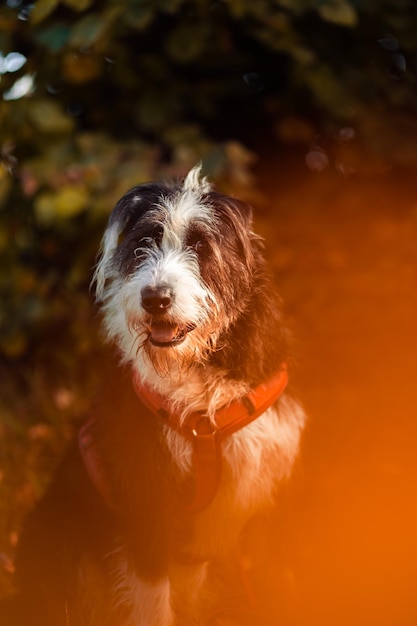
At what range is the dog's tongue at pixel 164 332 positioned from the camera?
90.6 inches

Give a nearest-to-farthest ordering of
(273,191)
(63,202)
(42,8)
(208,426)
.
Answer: (208,426)
(42,8)
(63,202)
(273,191)

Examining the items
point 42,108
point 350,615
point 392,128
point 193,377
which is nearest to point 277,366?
point 193,377

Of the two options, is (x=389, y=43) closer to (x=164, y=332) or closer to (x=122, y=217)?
(x=122, y=217)

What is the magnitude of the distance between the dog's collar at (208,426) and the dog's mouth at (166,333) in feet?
0.82

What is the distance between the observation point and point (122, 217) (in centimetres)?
248

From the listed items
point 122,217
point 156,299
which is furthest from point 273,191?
point 156,299

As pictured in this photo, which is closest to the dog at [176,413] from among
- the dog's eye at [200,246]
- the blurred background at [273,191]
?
the dog's eye at [200,246]

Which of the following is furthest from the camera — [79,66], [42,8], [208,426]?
[79,66]

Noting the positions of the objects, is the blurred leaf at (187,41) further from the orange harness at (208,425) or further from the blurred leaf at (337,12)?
the orange harness at (208,425)

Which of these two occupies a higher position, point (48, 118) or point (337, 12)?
point (337, 12)

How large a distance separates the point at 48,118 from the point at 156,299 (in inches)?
70.9

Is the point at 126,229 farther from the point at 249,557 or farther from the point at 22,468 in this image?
the point at 22,468

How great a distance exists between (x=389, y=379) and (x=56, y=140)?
2.04m

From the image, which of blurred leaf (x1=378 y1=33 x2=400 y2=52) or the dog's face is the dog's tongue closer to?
the dog's face
